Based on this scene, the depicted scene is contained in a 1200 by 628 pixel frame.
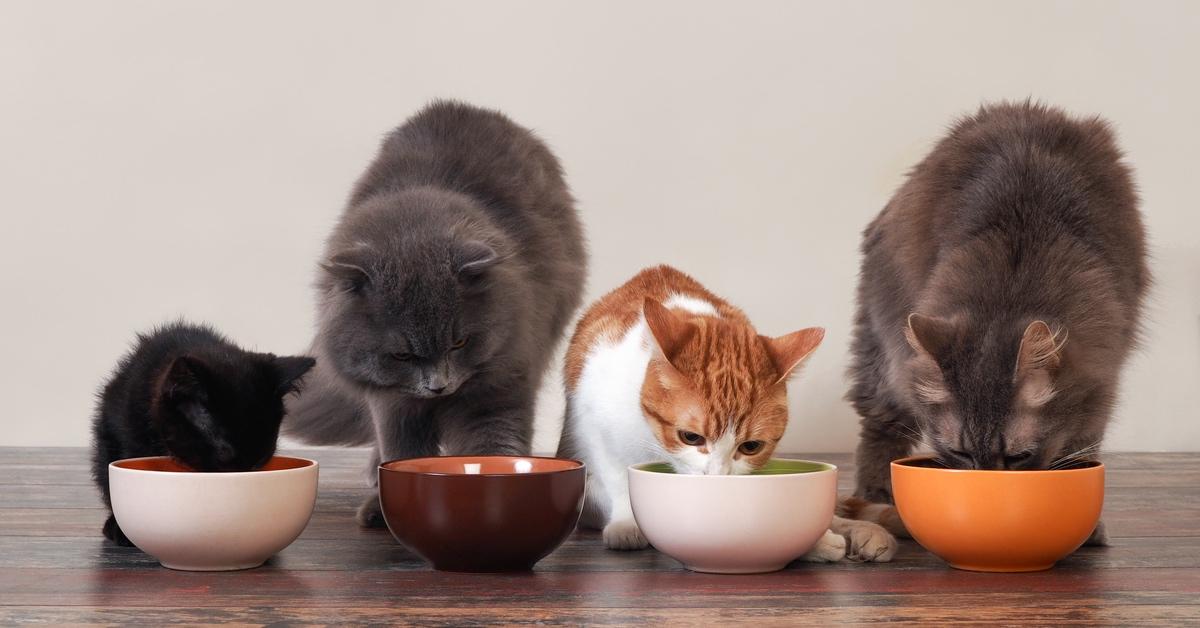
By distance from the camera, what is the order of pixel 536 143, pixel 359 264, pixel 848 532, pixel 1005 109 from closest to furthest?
pixel 848 532
pixel 359 264
pixel 1005 109
pixel 536 143

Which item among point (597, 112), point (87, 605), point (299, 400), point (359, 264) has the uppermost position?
point (597, 112)

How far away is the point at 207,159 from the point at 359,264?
1.73 m

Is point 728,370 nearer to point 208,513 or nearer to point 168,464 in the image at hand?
point 208,513

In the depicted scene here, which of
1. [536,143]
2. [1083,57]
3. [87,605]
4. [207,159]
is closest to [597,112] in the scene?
[536,143]

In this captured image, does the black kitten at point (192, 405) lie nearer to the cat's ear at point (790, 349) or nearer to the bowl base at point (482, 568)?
the bowl base at point (482, 568)

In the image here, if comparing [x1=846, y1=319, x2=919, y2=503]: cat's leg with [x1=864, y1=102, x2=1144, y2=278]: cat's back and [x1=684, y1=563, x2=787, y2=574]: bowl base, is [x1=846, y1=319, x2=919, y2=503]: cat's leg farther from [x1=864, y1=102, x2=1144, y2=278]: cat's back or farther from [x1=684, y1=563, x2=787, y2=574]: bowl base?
[x1=684, y1=563, x2=787, y2=574]: bowl base

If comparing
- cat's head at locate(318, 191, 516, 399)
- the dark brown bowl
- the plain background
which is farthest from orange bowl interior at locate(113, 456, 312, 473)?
the plain background

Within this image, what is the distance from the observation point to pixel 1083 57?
12.4 ft

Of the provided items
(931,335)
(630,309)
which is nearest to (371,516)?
(630,309)

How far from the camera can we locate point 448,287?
7.45 ft

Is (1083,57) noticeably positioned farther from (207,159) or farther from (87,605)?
(87,605)

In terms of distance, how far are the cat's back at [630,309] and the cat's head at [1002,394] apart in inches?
15.0

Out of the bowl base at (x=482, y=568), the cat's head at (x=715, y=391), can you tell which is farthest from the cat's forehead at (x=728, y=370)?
the bowl base at (x=482, y=568)

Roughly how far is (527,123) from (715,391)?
211cm
